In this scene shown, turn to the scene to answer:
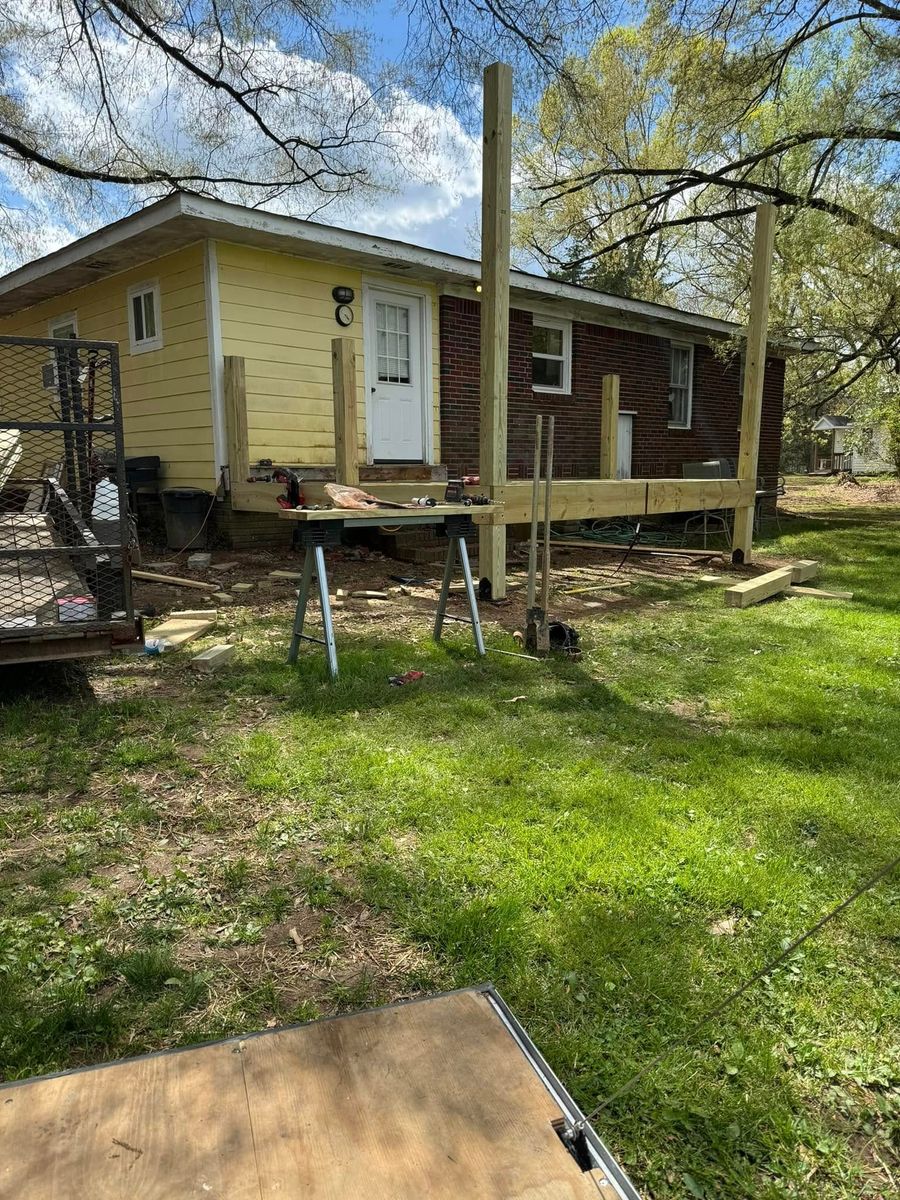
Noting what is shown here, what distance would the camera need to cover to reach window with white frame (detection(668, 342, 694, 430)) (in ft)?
46.6

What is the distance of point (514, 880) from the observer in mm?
2359

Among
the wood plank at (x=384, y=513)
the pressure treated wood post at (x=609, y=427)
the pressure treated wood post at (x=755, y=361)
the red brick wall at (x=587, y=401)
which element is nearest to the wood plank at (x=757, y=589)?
the pressure treated wood post at (x=755, y=361)

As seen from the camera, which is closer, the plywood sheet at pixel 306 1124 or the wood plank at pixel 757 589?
the plywood sheet at pixel 306 1124

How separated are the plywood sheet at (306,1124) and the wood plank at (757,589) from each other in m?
5.50

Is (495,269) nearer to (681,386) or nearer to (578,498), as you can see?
(578,498)

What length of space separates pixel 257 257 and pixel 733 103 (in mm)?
7644

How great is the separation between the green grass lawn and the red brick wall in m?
6.92

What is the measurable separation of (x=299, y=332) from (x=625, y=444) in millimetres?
6383

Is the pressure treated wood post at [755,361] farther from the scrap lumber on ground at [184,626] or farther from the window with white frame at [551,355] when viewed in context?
the scrap lumber on ground at [184,626]

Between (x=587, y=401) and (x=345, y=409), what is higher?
(x=587, y=401)

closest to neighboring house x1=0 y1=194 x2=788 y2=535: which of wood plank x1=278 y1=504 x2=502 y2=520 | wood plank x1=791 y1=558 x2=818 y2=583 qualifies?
wood plank x1=278 y1=504 x2=502 y2=520

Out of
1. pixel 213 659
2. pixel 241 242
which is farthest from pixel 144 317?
pixel 213 659

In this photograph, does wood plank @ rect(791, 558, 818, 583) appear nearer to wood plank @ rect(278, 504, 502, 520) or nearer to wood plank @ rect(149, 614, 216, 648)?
wood plank @ rect(278, 504, 502, 520)

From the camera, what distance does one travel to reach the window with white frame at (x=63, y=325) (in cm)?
1066
